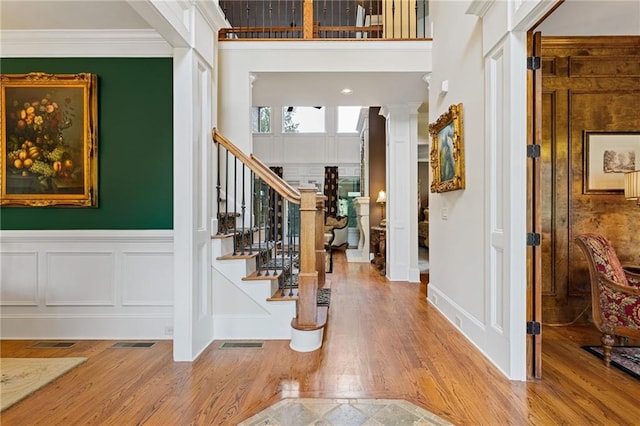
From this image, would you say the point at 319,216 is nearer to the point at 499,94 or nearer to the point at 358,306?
the point at 358,306

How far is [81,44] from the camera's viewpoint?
124 inches

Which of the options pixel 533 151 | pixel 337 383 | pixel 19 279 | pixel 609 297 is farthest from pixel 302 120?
pixel 337 383

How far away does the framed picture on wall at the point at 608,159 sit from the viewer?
345cm

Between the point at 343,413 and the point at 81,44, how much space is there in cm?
372

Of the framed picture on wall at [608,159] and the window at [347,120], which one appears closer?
the framed picture on wall at [608,159]

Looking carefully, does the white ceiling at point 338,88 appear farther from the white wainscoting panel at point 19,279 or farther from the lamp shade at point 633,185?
the white wainscoting panel at point 19,279

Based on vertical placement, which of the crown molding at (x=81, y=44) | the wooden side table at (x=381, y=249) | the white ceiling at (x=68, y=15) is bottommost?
the wooden side table at (x=381, y=249)

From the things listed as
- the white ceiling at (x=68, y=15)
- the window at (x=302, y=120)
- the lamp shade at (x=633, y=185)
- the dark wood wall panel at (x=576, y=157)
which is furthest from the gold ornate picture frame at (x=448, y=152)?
the window at (x=302, y=120)

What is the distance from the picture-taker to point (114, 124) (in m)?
3.16

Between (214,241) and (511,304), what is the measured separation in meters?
2.34

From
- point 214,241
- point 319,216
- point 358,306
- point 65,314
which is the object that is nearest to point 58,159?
point 65,314

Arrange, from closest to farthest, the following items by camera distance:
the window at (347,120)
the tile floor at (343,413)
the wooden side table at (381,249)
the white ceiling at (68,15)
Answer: the tile floor at (343,413) → the white ceiling at (68,15) → the wooden side table at (381,249) → the window at (347,120)

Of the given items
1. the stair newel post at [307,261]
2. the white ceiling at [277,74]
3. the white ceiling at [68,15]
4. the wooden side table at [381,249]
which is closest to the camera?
the white ceiling at [277,74]

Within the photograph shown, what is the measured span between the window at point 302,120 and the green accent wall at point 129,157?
7.58 m
